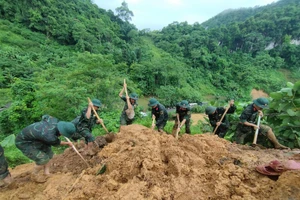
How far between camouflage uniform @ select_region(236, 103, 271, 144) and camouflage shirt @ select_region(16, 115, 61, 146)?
4.14 m

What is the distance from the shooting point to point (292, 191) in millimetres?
2062

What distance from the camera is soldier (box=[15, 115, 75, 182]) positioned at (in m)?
3.42

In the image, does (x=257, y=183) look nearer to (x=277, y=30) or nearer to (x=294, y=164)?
(x=294, y=164)

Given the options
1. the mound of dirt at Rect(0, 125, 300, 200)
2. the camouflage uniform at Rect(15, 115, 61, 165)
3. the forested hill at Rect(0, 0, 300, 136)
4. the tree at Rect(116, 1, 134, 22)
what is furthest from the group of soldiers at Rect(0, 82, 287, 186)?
the tree at Rect(116, 1, 134, 22)

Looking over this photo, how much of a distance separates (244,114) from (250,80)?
35.6 m

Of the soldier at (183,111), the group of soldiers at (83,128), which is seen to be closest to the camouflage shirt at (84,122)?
the group of soldiers at (83,128)

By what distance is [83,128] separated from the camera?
4449 millimetres

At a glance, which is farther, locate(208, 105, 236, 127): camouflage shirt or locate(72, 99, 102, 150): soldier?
locate(208, 105, 236, 127): camouflage shirt

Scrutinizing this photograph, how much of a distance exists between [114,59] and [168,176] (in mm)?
27323

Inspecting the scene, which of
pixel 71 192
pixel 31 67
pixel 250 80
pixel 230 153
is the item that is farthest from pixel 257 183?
pixel 250 80

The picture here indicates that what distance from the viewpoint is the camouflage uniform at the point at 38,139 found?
11.3 ft

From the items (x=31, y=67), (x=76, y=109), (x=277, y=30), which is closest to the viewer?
(x=76, y=109)

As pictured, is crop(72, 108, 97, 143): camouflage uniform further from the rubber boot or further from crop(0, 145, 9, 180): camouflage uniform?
the rubber boot

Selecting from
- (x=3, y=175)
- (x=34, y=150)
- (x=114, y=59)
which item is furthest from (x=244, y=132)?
(x=114, y=59)
